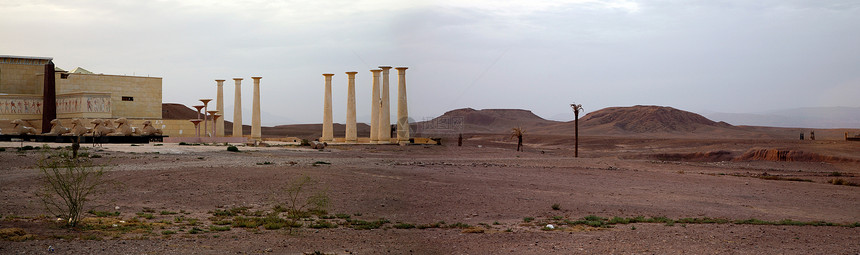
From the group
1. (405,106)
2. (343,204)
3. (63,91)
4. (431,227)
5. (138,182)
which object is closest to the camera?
(431,227)

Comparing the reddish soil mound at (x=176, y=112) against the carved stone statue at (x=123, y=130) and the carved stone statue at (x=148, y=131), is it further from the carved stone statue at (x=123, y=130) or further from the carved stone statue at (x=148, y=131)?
the carved stone statue at (x=123, y=130)

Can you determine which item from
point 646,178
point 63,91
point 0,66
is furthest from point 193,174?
point 0,66

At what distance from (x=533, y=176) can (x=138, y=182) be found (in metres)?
12.5

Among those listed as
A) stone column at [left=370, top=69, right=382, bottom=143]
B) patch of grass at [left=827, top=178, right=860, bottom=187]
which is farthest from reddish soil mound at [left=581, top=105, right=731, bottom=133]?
patch of grass at [left=827, top=178, right=860, bottom=187]

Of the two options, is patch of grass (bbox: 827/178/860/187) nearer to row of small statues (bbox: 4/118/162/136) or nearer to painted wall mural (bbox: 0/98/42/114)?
row of small statues (bbox: 4/118/162/136)

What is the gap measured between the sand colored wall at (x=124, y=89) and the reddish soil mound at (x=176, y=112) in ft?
95.5

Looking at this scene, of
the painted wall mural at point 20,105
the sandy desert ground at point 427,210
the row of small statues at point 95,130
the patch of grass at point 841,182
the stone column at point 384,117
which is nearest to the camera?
the sandy desert ground at point 427,210

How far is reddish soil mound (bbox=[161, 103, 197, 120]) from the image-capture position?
8138 centimetres

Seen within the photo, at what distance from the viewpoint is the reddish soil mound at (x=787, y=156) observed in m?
38.6

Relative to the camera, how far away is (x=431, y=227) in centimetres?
1246

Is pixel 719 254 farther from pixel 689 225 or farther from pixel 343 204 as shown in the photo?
pixel 343 204

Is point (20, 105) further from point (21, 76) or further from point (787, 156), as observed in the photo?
point (787, 156)

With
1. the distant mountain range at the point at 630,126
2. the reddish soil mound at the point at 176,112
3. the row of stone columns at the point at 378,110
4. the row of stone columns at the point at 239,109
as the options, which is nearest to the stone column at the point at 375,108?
the row of stone columns at the point at 378,110

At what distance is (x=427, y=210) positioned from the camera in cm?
1473
